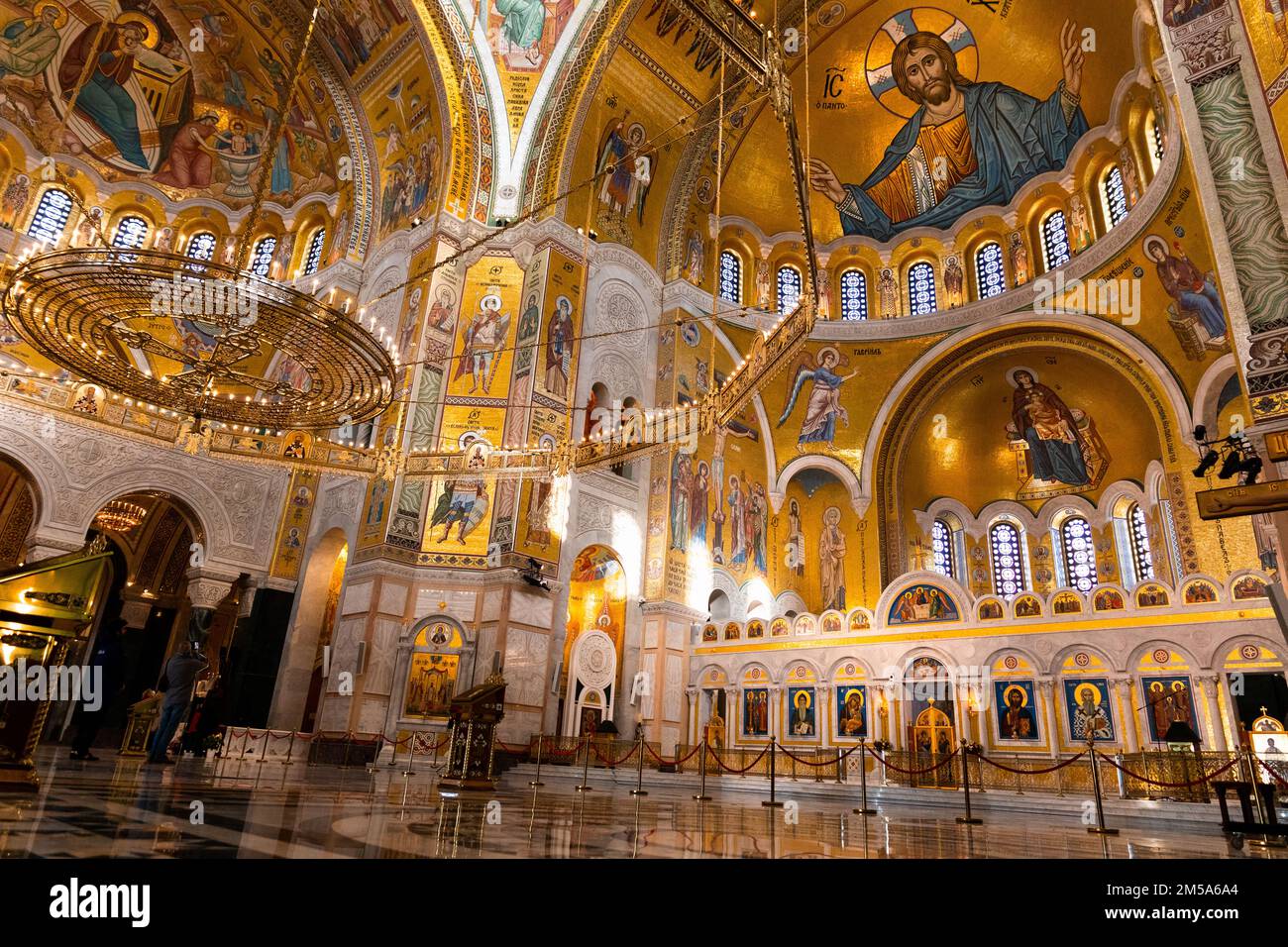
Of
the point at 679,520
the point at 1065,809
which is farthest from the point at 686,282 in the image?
→ the point at 1065,809

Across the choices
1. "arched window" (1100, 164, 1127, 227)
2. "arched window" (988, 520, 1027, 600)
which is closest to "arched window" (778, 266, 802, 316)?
"arched window" (1100, 164, 1127, 227)

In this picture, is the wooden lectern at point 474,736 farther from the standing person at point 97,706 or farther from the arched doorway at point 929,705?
the arched doorway at point 929,705

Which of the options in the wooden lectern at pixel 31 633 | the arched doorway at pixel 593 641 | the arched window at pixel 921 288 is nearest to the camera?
the wooden lectern at pixel 31 633

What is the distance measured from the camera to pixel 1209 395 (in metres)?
15.8

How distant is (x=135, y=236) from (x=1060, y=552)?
26.3m

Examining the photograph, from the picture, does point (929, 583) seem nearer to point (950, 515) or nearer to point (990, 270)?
point (950, 515)

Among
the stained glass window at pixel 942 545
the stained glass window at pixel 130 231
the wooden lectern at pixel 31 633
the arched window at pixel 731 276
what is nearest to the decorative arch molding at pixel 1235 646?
the stained glass window at pixel 942 545

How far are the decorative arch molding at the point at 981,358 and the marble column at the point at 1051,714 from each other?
6.71 metres

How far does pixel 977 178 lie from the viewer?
68.2 ft

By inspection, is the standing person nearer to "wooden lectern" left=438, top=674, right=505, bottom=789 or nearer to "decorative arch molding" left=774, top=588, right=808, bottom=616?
"wooden lectern" left=438, top=674, right=505, bottom=789

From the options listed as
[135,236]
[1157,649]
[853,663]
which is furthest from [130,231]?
[1157,649]

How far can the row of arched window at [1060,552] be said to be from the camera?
19609 millimetres

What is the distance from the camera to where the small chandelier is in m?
19.5

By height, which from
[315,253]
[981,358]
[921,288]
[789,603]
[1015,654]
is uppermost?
[921,288]
